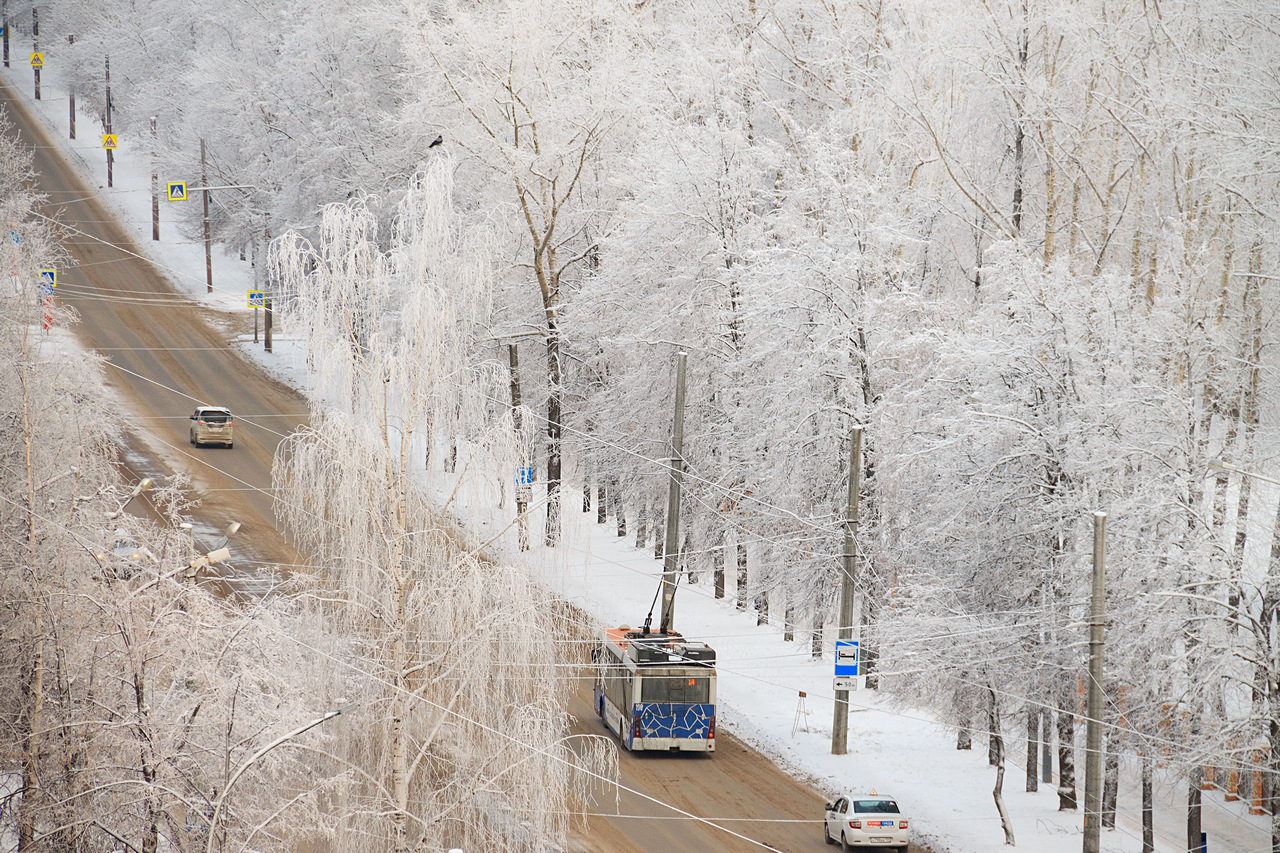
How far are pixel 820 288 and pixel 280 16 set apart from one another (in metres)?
41.7

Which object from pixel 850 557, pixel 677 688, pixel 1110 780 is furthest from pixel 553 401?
pixel 1110 780

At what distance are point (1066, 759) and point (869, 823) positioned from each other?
5188 millimetres

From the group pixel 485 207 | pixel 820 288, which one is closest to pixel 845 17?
pixel 820 288

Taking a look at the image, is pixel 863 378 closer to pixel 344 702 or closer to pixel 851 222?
pixel 851 222

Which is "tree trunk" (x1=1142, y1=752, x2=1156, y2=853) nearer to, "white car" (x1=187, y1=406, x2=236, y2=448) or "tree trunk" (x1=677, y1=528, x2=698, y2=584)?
"tree trunk" (x1=677, y1=528, x2=698, y2=584)

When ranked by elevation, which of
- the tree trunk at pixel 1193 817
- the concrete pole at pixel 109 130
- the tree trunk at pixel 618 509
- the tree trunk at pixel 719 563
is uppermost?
the concrete pole at pixel 109 130

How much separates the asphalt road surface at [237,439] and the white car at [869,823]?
3.35 ft

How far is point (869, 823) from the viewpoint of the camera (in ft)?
72.4

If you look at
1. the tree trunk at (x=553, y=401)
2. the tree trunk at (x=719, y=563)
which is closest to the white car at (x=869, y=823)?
the tree trunk at (x=719, y=563)

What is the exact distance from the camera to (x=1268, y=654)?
20.2 m

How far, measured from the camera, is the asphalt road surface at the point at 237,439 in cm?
2388

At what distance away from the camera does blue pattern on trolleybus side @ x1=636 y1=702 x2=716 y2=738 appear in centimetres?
2745

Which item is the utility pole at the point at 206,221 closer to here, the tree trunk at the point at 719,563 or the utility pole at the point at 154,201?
the utility pole at the point at 154,201

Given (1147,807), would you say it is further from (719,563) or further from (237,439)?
(237,439)
